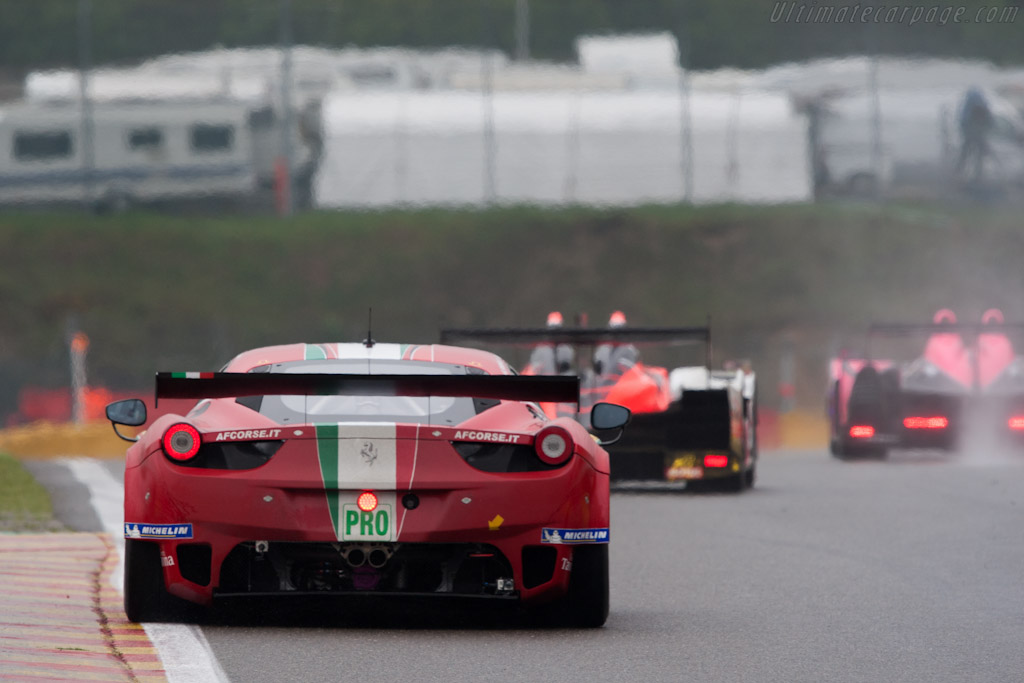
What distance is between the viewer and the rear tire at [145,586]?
8023 mm

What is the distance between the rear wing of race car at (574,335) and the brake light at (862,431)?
470 cm

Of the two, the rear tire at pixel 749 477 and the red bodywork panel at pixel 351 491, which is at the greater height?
the red bodywork panel at pixel 351 491

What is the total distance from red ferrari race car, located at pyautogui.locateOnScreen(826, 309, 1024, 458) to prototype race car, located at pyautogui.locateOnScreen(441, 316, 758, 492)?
461 centimetres

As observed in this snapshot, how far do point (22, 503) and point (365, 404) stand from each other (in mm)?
7841

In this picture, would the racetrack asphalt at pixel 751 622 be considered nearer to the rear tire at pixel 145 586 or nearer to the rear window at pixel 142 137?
the rear tire at pixel 145 586

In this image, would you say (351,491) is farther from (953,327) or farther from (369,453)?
(953,327)

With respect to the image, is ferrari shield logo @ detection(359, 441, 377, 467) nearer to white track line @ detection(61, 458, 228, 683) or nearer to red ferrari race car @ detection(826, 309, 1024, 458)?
white track line @ detection(61, 458, 228, 683)

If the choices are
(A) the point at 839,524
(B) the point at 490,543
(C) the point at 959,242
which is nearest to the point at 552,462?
(B) the point at 490,543

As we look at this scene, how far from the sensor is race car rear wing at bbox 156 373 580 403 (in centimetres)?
785

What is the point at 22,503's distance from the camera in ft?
52.5

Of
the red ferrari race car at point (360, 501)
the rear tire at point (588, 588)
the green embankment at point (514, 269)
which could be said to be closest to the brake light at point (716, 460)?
the rear tire at point (588, 588)

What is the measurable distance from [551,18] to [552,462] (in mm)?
46055

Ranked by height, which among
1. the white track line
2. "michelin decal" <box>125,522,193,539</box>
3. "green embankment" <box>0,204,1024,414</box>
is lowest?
the white track line

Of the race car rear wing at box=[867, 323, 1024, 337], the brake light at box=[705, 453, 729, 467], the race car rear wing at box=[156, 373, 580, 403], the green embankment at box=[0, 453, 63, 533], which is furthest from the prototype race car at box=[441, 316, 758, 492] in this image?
the race car rear wing at box=[156, 373, 580, 403]
